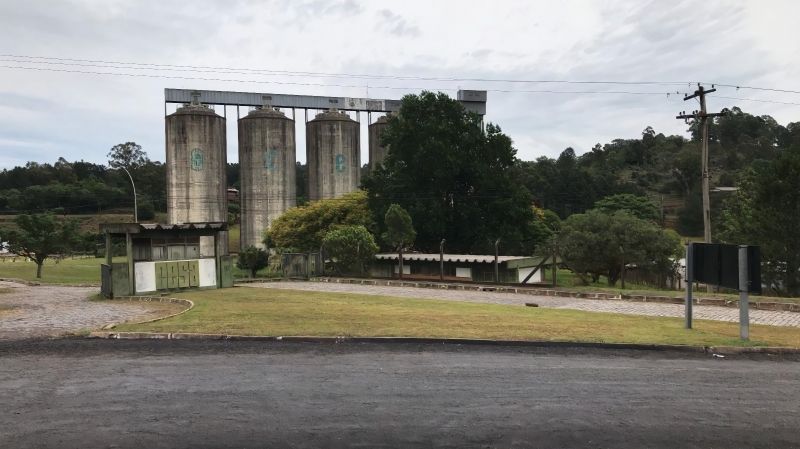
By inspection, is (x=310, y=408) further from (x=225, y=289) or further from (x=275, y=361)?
(x=225, y=289)

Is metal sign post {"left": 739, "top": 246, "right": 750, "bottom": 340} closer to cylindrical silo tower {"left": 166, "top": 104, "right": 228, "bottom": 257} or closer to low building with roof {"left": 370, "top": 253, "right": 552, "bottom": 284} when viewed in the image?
low building with roof {"left": 370, "top": 253, "right": 552, "bottom": 284}

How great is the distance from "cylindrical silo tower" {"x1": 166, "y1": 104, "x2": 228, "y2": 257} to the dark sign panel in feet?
153

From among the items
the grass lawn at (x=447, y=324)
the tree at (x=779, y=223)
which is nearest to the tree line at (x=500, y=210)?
the tree at (x=779, y=223)

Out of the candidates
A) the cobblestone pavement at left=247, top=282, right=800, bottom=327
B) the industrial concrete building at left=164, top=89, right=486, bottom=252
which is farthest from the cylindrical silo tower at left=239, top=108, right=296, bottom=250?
the cobblestone pavement at left=247, top=282, right=800, bottom=327

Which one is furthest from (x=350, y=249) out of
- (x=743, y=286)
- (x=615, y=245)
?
(x=743, y=286)

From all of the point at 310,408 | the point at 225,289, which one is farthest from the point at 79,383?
the point at 225,289

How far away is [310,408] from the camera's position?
263 inches

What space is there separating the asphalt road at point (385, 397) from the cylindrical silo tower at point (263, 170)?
4620 cm

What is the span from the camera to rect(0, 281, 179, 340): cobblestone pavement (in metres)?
12.4

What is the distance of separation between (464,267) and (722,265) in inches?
841

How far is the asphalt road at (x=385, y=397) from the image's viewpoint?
579 cm

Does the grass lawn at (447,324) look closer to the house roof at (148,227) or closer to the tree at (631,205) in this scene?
the house roof at (148,227)

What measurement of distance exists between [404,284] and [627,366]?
62.3 feet

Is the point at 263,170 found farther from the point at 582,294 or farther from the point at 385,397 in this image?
the point at 385,397
